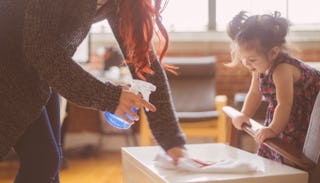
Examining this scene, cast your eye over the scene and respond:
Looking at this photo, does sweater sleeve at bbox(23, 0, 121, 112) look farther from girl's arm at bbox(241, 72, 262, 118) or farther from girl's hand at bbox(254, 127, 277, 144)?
girl's arm at bbox(241, 72, 262, 118)

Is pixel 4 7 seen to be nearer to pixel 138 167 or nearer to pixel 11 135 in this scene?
pixel 11 135

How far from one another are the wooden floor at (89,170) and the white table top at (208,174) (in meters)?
1.53

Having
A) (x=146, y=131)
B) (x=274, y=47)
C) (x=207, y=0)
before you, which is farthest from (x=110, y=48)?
(x=274, y=47)

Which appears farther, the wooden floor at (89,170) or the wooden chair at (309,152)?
the wooden floor at (89,170)

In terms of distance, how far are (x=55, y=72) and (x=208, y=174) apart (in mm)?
475

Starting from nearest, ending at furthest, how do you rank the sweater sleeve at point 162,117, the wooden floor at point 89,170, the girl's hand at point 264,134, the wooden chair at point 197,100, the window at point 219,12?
the sweater sleeve at point 162,117, the girl's hand at point 264,134, the wooden floor at point 89,170, the wooden chair at point 197,100, the window at point 219,12

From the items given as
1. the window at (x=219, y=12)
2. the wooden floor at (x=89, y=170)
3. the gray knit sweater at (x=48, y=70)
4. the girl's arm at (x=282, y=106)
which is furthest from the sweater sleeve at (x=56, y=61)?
the window at (x=219, y=12)

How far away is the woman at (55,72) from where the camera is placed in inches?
43.9

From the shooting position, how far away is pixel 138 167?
1527mm

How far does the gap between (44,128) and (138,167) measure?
32 centimetres

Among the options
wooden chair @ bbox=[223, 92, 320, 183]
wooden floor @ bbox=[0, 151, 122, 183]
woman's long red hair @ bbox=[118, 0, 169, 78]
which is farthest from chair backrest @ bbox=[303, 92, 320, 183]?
wooden floor @ bbox=[0, 151, 122, 183]

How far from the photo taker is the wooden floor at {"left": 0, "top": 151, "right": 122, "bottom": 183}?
3.23 meters

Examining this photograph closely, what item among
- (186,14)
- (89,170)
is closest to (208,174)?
(89,170)

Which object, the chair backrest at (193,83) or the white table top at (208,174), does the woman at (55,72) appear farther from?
the chair backrest at (193,83)
